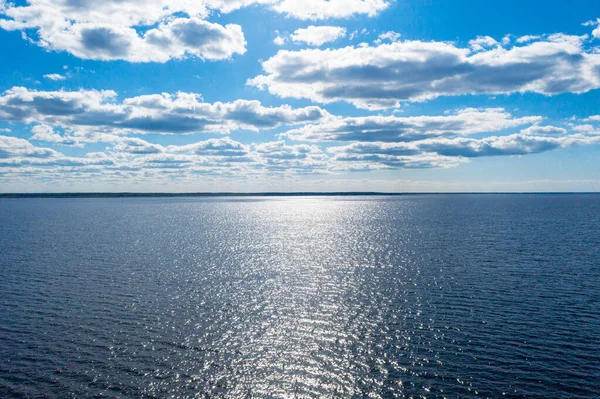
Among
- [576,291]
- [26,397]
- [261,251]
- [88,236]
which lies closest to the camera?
[26,397]

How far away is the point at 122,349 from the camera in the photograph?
3234cm

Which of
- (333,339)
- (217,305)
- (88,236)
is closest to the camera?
(333,339)

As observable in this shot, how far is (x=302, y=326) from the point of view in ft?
125

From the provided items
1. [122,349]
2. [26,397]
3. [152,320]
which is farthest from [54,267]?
[26,397]

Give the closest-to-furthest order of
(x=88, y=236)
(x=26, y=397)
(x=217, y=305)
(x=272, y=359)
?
(x=26, y=397) → (x=272, y=359) → (x=217, y=305) → (x=88, y=236)

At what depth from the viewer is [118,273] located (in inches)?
2350

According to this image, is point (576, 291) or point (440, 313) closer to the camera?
point (440, 313)

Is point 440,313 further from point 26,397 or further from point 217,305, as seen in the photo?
point 26,397

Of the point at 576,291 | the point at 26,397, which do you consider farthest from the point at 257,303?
the point at 576,291

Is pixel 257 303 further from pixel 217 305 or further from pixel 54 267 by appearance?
pixel 54 267

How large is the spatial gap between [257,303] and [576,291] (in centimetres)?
3701

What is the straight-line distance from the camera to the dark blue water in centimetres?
2745

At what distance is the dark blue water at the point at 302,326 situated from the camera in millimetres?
27453

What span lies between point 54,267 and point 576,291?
71405 mm
